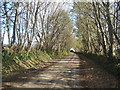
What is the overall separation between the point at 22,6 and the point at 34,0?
345 cm

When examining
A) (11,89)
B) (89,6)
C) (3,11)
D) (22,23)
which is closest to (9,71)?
(11,89)

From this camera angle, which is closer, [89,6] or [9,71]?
[9,71]

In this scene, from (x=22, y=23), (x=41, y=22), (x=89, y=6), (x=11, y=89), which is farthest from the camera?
(x=41, y=22)

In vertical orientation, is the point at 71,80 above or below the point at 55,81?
below

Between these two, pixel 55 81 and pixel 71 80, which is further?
pixel 71 80

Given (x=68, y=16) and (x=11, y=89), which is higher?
(x=68, y=16)

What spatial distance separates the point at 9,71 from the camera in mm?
12703

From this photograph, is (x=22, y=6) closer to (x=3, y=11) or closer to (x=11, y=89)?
(x=3, y=11)

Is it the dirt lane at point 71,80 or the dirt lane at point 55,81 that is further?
the dirt lane at point 55,81

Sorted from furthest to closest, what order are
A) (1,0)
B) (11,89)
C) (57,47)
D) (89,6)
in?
(57,47)
(89,6)
(1,0)
(11,89)

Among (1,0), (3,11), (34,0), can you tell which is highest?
(34,0)

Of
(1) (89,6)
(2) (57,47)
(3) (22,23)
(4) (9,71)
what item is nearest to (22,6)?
(3) (22,23)

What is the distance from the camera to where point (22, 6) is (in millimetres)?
20484

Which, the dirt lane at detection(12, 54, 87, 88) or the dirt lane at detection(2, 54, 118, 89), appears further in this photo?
the dirt lane at detection(12, 54, 87, 88)
